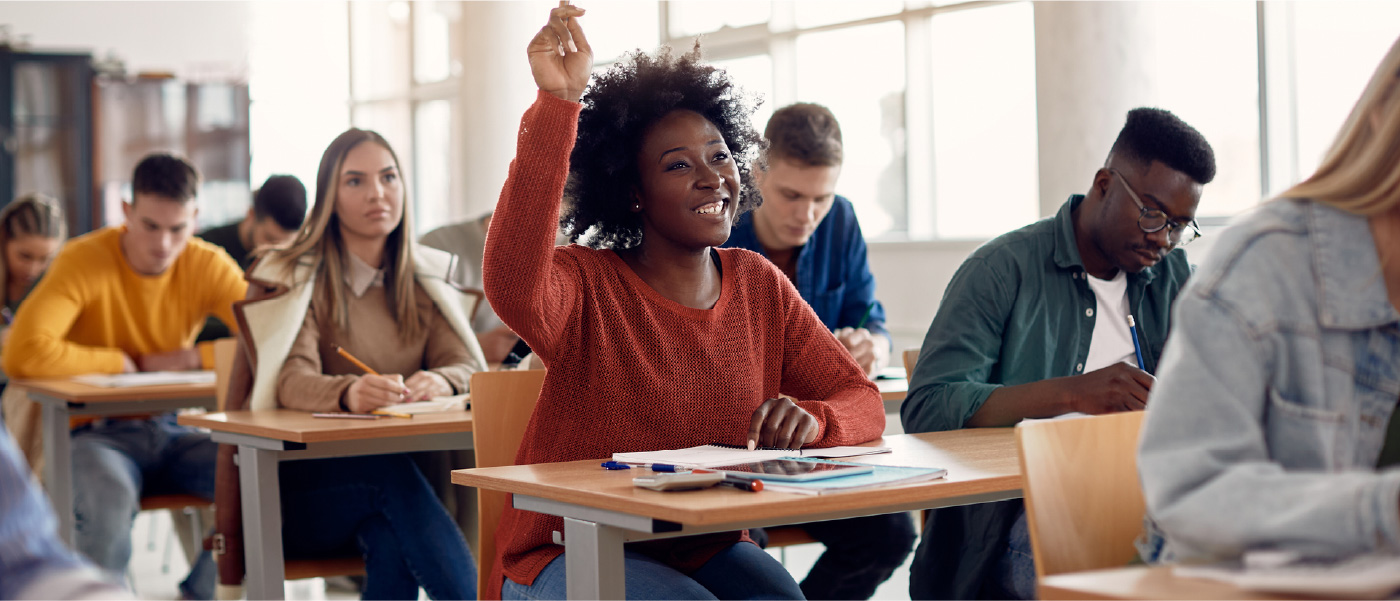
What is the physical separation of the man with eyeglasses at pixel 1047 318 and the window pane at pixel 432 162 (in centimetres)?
786

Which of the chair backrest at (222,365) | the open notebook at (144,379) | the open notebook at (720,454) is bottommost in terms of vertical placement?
the open notebook at (720,454)

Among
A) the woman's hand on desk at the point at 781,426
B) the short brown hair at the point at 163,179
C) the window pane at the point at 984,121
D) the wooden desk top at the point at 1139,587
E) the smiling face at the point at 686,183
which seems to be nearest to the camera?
the wooden desk top at the point at 1139,587

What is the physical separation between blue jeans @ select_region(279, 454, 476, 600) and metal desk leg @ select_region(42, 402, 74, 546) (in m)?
1.07

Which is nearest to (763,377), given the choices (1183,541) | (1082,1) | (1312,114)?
(1183,541)

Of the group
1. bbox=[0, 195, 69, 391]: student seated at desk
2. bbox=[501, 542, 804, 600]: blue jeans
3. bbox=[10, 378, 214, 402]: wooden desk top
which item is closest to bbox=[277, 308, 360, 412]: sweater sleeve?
bbox=[10, 378, 214, 402]: wooden desk top

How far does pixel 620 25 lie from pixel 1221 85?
13.4 ft

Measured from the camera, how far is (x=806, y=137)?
10.6ft

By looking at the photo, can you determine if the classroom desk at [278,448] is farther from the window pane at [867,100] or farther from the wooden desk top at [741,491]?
the window pane at [867,100]

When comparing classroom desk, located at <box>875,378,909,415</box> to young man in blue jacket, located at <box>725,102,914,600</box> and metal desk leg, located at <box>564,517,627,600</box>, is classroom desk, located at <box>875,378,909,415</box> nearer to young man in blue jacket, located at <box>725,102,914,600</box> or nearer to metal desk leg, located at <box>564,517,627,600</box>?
young man in blue jacket, located at <box>725,102,914,600</box>

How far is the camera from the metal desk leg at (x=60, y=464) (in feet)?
11.0

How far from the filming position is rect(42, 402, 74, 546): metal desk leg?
3.36 meters

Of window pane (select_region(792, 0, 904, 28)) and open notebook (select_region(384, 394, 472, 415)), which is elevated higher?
window pane (select_region(792, 0, 904, 28))

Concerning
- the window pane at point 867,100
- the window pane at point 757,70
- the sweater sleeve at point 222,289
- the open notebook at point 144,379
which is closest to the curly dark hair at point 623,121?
the open notebook at point 144,379

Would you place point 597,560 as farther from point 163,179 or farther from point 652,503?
point 163,179
